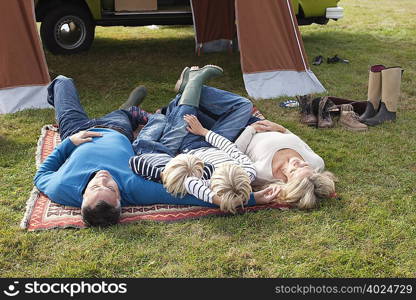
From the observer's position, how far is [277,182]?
12.5 feet

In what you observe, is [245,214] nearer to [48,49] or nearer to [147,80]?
[147,80]

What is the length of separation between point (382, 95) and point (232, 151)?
2.23 m

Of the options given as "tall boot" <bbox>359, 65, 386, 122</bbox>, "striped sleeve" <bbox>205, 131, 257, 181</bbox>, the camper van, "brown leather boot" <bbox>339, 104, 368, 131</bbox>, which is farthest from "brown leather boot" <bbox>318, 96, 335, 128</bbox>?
the camper van

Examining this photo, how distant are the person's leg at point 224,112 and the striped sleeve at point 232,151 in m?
0.21

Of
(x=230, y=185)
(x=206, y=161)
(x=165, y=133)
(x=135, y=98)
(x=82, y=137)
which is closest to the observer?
(x=230, y=185)

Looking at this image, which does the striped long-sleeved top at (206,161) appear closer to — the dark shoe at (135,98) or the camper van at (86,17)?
the dark shoe at (135,98)

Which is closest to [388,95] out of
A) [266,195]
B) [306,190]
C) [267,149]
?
[267,149]

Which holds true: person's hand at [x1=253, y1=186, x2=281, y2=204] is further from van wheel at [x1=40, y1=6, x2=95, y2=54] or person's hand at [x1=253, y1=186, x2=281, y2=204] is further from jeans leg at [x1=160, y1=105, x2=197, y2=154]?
van wheel at [x1=40, y1=6, x2=95, y2=54]

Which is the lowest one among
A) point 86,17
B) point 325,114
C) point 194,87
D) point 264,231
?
point 325,114

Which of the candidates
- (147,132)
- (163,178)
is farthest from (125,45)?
(163,178)

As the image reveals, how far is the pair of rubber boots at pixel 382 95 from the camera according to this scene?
17.6ft

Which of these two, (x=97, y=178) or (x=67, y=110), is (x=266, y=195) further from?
(x=67, y=110)

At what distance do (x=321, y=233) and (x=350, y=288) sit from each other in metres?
0.63

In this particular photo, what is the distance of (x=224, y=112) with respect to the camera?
4.63 metres
